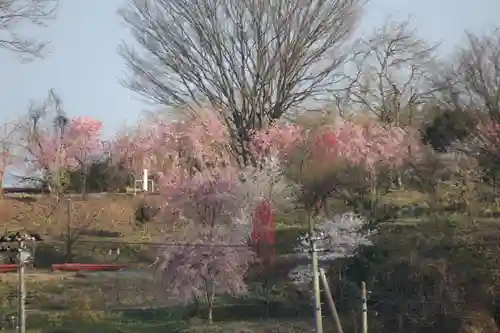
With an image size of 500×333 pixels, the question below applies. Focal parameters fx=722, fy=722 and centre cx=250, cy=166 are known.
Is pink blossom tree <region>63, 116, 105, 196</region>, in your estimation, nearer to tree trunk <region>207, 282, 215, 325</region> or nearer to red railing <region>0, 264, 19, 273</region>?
red railing <region>0, 264, 19, 273</region>

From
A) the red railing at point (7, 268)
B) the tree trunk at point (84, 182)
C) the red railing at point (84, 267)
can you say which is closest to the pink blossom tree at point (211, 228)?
the red railing at point (84, 267)

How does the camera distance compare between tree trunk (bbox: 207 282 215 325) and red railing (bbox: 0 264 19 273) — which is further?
red railing (bbox: 0 264 19 273)

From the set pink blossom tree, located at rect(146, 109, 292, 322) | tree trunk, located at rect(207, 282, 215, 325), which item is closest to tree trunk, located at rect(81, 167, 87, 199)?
pink blossom tree, located at rect(146, 109, 292, 322)

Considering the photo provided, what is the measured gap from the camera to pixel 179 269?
14945 mm

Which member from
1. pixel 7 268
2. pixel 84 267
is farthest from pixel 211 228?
pixel 7 268

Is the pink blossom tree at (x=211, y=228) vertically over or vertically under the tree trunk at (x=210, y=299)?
over

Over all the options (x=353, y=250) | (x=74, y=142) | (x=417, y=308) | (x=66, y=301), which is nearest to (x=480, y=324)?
(x=417, y=308)

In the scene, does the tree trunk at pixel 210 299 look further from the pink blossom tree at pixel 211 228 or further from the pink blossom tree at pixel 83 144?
the pink blossom tree at pixel 83 144

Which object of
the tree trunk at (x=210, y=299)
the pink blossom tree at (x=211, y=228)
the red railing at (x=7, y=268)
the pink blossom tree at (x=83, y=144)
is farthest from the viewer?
the pink blossom tree at (x=83, y=144)

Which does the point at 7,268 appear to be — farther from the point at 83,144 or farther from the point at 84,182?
the point at 83,144

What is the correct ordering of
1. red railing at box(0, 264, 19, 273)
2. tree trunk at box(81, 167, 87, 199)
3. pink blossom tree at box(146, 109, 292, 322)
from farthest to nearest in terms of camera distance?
tree trunk at box(81, 167, 87, 199) < red railing at box(0, 264, 19, 273) < pink blossom tree at box(146, 109, 292, 322)

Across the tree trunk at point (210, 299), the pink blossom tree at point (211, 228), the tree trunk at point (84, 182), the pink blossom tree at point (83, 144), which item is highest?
the pink blossom tree at point (83, 144)

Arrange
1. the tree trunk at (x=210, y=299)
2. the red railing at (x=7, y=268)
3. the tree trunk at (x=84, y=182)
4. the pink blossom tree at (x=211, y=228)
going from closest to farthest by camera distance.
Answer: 1. the pink blossom tree at (x=211, y=228)
2. the tree trunk at (x=210, y=299)
3. the red railing at (x=7, y=268)
4. the tree trunk at (x=84, y=182)

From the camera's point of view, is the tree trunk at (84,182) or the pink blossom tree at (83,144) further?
the pink blossom tree at (83,144)
